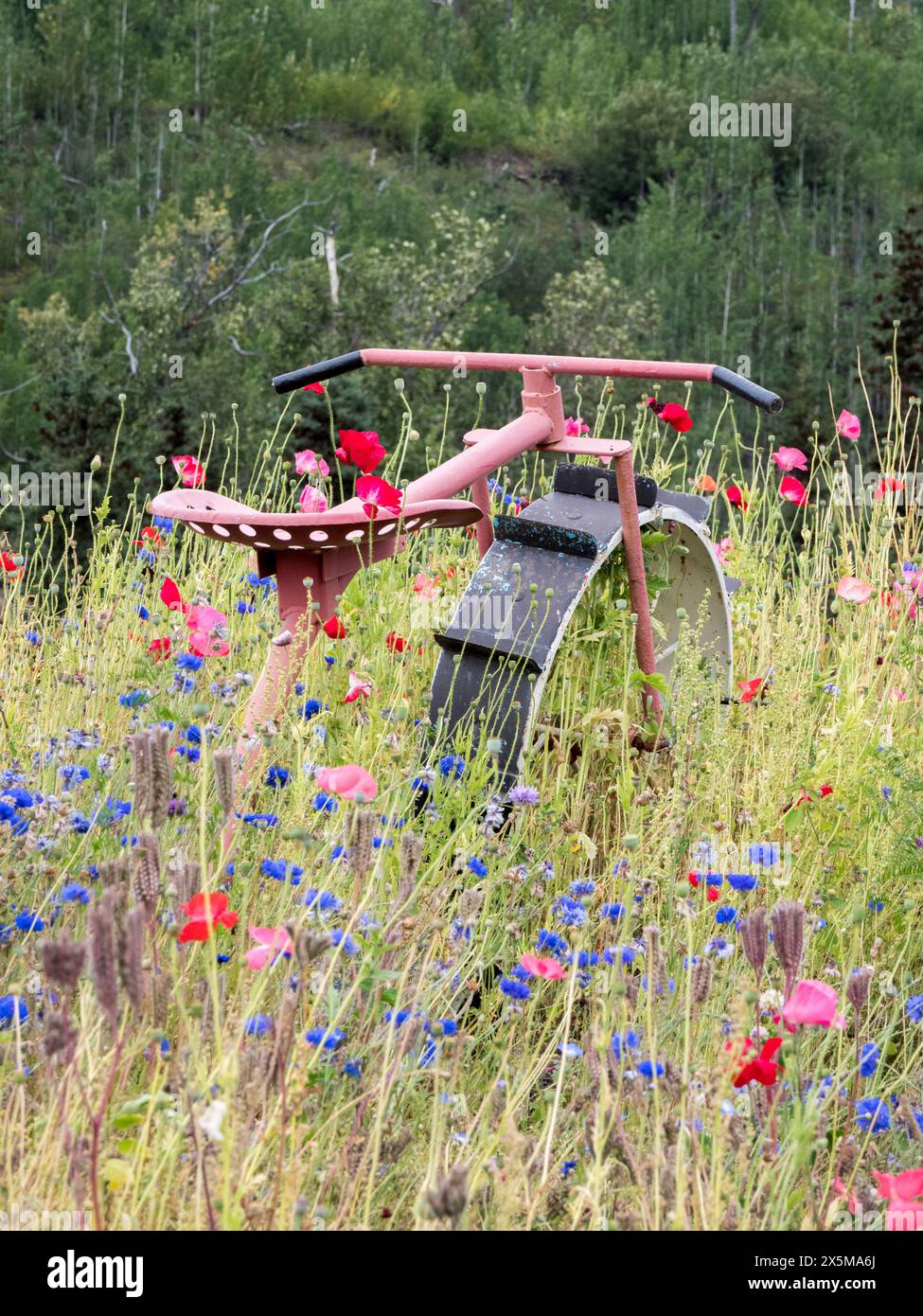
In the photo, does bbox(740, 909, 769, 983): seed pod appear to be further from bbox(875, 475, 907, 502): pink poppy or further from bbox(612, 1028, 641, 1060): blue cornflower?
→ bbox(875, 475, 907, 502): pink poppy

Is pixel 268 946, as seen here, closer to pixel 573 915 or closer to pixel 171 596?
pixel 573 915

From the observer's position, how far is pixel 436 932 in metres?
2.13

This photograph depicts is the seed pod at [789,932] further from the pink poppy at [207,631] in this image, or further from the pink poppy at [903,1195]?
the pink poppy at [207,631]

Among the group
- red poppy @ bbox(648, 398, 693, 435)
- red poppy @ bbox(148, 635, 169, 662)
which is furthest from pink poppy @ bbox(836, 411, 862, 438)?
red poppy @ bbox(148, 635, 169, 662)

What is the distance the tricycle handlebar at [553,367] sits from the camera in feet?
8.79

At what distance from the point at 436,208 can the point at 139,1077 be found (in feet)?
172

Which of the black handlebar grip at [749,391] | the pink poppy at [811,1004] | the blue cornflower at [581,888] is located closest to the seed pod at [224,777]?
the pink poppy at [811,1004]

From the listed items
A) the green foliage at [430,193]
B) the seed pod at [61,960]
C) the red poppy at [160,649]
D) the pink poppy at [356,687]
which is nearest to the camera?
the seed pod at [61,960]

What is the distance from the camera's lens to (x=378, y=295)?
30.8m

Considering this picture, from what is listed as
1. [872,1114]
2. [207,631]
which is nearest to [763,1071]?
[872,1114]

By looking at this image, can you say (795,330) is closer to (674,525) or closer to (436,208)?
(436,208)

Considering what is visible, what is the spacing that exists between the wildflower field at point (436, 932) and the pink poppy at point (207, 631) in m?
0.02

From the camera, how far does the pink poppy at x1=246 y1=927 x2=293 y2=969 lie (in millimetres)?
1594

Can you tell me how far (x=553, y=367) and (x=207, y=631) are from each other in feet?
2.87
